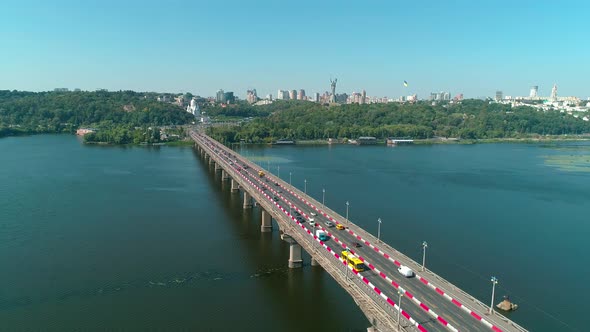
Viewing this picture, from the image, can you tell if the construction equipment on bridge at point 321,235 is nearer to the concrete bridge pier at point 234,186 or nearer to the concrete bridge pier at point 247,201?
the concrete bridge pier at point 247,201

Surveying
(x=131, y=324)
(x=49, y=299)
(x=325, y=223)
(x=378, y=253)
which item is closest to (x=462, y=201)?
(x=325, y=223)

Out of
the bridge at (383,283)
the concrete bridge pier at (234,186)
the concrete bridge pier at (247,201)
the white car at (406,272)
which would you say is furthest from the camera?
the concrete bridge pier at (234,186)

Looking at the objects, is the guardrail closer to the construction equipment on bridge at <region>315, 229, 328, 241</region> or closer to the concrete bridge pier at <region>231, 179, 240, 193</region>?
the construction equipment on bridge at <region>315, 229, 328, 241</region>

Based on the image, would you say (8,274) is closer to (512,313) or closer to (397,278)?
(397,278)

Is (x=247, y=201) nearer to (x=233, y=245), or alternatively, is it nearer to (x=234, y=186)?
(x=234, y=186)

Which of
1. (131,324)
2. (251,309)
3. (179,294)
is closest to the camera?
(131,324)

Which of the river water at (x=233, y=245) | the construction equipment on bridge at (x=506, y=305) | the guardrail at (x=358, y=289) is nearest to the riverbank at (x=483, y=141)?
the river water at (x=233, y=245)
